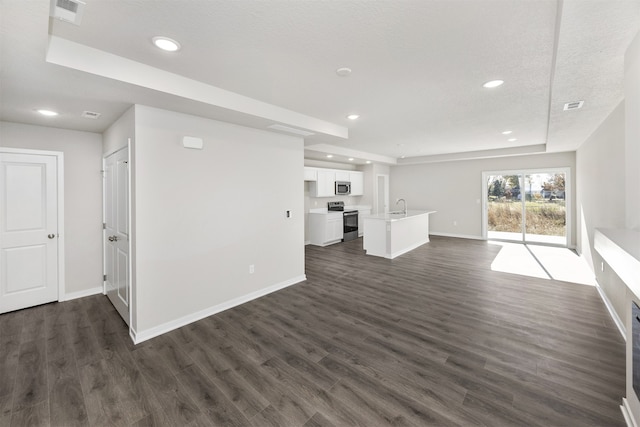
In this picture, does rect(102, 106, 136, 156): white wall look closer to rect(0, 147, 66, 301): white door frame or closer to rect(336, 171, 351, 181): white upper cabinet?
rect(0, 147, 66, 301): white door frame

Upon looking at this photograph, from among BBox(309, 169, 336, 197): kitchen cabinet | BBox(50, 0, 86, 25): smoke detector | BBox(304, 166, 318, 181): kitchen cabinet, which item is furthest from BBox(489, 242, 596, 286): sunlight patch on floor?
BBox(50, 0, 86, 25): smoke detector

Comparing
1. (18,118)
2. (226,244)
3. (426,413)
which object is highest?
(18,118)

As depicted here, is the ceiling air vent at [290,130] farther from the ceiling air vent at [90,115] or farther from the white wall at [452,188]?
the white wall at [452,188]

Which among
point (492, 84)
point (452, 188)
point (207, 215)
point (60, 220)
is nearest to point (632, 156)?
point (492, 84)

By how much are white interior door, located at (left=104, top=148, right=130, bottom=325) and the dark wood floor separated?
0.26 meters

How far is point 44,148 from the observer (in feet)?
11.8

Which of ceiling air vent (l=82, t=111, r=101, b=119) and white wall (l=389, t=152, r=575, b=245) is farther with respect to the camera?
white wall (l=389, t=152, r=575, b=245)

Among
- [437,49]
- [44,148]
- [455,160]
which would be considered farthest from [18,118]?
[455,160]

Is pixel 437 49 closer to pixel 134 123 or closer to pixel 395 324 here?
pixel 395 324

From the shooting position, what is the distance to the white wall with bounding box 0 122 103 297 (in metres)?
3.76

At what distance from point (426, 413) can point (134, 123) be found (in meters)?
3.61

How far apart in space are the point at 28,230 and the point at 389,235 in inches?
236

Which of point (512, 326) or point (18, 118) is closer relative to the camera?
point (512, 326)

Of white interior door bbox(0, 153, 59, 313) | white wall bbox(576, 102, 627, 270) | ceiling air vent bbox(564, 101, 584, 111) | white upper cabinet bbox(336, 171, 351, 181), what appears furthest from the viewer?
white upper cabinet bbox(336, 171, 351, 181)
